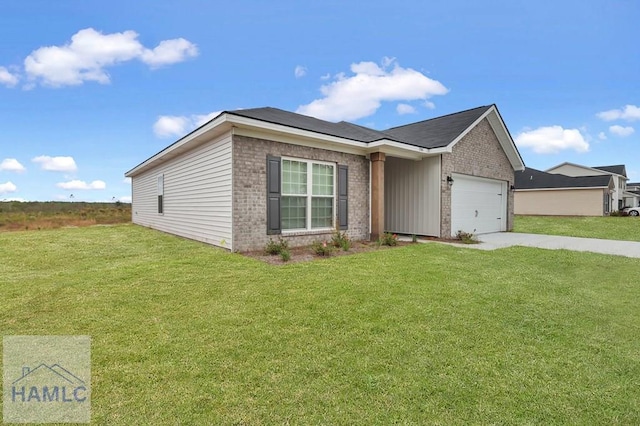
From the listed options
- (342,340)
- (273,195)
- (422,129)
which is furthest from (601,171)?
(342,340)

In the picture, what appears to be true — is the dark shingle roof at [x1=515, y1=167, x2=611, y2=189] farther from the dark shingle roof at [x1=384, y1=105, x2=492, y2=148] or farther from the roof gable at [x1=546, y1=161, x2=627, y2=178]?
the dark shingle roof at [x1=384, y1=105, x2=492, y2=148]

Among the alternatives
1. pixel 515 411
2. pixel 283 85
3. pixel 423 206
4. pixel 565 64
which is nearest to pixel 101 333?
pixel 515 411

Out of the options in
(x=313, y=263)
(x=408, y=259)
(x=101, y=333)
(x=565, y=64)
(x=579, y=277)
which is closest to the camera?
(x=101, y=333)

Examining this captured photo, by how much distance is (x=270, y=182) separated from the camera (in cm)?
746

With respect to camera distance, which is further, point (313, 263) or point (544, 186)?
point (544, 186)

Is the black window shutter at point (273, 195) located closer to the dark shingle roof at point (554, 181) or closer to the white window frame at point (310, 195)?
the white window frame at point (310, 195)

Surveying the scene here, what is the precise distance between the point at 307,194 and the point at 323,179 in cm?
73

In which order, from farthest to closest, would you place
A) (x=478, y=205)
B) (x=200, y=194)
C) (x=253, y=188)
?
1. (x=478, y=205)
2. (x=200, y=194)
3. (x=253, y=188)

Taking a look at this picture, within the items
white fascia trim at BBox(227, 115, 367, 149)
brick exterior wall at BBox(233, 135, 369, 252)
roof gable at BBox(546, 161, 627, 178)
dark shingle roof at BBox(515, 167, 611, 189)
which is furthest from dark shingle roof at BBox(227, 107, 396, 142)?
roof gable at BBox(546, 161, 627, 178)

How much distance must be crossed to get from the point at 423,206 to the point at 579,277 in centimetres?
565

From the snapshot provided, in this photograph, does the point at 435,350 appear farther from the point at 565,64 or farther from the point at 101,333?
the point at 565,64

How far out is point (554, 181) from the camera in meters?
26.0

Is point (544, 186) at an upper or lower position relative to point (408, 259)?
upper

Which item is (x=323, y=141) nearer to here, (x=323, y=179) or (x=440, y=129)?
(x=323, y=179)
